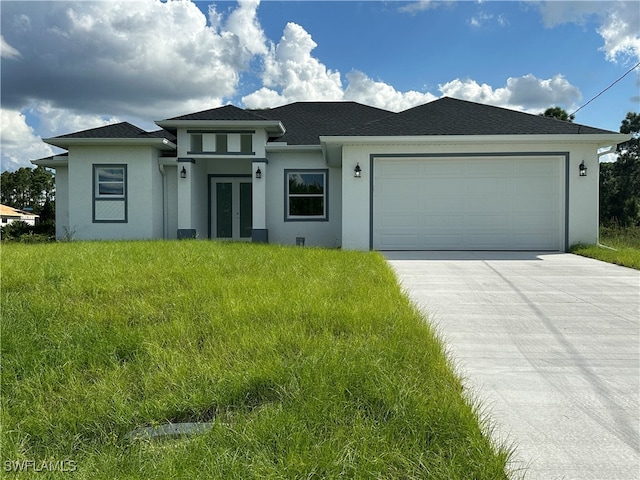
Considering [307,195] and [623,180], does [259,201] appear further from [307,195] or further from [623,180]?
[623,180]

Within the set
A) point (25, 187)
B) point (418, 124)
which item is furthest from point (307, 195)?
point (25, 187)

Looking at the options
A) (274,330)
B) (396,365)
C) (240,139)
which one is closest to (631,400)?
(396,365)

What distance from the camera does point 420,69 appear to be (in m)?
13.2

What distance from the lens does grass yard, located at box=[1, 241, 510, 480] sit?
202 centimetres

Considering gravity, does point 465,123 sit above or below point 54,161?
above

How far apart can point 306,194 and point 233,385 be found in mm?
11415

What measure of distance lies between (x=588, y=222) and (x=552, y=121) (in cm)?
289

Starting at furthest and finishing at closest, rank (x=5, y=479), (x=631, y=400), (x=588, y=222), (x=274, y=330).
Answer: (x=588, y=222)
(x=274, y=330)
(x=631, y=400)
(x=5, y=479)

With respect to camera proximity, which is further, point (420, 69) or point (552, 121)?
point (420, 69)

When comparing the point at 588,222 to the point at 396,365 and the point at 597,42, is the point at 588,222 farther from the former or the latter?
the point at 396,365

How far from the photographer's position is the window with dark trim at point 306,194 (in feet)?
45.1

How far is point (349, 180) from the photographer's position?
10992mm

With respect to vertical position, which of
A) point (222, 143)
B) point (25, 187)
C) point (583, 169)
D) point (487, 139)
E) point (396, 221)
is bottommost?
point (396, 221)

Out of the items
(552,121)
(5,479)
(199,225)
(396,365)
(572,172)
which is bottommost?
(5,479)
